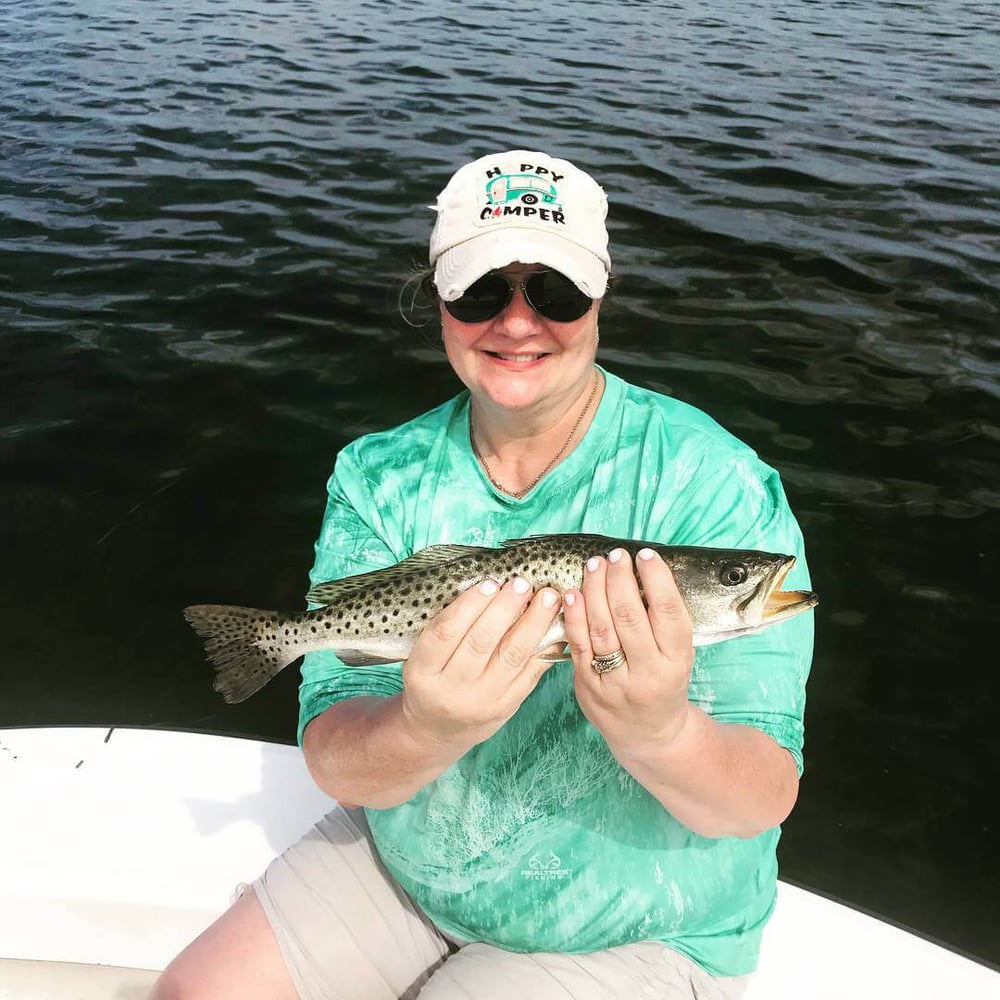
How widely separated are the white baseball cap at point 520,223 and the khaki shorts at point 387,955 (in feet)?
6.81

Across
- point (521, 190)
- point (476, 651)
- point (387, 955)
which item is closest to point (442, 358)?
point (521, 190)

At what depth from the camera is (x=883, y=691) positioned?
21.0 feet

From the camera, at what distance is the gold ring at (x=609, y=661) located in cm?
247

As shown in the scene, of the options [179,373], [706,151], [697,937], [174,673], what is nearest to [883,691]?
[697,937]

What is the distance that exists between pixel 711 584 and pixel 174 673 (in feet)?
16.3

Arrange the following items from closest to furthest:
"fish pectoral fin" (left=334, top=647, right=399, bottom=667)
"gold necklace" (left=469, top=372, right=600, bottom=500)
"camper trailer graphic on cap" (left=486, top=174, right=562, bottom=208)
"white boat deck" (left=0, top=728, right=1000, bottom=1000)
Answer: "camper trailer graphic on cap" (left=486, top=174, right=562, bottom=208) → "fish pectoral fin" (left=334, top=647, right=399, bottom=667) → "gold necklace" (left=469, top=372, right=600, bottom=500) → "white boat deck" (left=0, top=728, right=1000, bottom=1000)

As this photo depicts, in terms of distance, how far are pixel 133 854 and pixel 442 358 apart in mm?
6925

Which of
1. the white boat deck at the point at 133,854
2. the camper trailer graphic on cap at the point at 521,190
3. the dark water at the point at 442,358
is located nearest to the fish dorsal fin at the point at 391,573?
the camper trailer graphic on cap at the point at 521,190

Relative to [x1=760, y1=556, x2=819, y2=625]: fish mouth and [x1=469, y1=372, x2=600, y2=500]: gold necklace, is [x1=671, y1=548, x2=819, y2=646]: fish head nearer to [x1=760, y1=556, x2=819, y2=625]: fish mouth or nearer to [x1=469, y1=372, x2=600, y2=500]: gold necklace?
[x1=760, y1=556, x2=819, y2=625]: fish mouth

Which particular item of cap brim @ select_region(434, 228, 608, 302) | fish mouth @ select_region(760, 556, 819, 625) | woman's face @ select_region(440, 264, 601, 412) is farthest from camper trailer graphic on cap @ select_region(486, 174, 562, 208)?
fish mouth @ select_region(760, 556, 819, 625)

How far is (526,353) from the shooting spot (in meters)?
3.10

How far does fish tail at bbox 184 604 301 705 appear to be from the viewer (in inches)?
130

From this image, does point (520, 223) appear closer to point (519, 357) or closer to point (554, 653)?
point (519, 357)

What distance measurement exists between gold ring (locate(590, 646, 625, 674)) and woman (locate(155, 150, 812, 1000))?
3.9 inches
